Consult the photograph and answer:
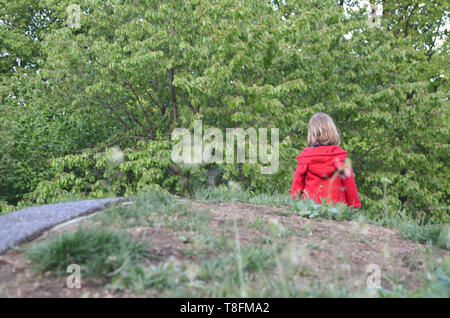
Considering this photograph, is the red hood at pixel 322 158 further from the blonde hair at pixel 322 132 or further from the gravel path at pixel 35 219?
the gravel path at pixel 35 219

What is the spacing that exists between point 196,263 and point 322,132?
2221 millimetres

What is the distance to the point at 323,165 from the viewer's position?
4.06 m

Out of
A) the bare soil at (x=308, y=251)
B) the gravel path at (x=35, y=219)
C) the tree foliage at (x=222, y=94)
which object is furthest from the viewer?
the tree foliage at (x=222, y=94)

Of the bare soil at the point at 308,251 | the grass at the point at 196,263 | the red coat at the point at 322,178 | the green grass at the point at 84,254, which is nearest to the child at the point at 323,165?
the red coat at the point at 322,178

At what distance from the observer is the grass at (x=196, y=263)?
6.85 feet

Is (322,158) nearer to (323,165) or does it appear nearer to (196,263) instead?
(323,165)

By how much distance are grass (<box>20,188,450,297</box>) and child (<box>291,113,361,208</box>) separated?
4.20 ft

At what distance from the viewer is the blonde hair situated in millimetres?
4008

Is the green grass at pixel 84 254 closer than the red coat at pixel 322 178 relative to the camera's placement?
Yes

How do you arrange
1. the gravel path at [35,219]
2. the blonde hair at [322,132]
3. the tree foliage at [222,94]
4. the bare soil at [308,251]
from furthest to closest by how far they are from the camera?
the tree foliage at [222,94] < the blonde hair at [322,132] < the gravel path at [35,219] < the bare soil at [308,251]

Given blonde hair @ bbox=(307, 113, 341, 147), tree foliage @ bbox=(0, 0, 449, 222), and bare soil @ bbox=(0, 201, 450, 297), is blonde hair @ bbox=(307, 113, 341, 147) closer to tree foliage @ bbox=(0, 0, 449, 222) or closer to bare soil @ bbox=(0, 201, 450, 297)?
bare soil @ bbox=(0, 201, 450, 297)

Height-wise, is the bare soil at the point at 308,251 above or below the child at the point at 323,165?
below
